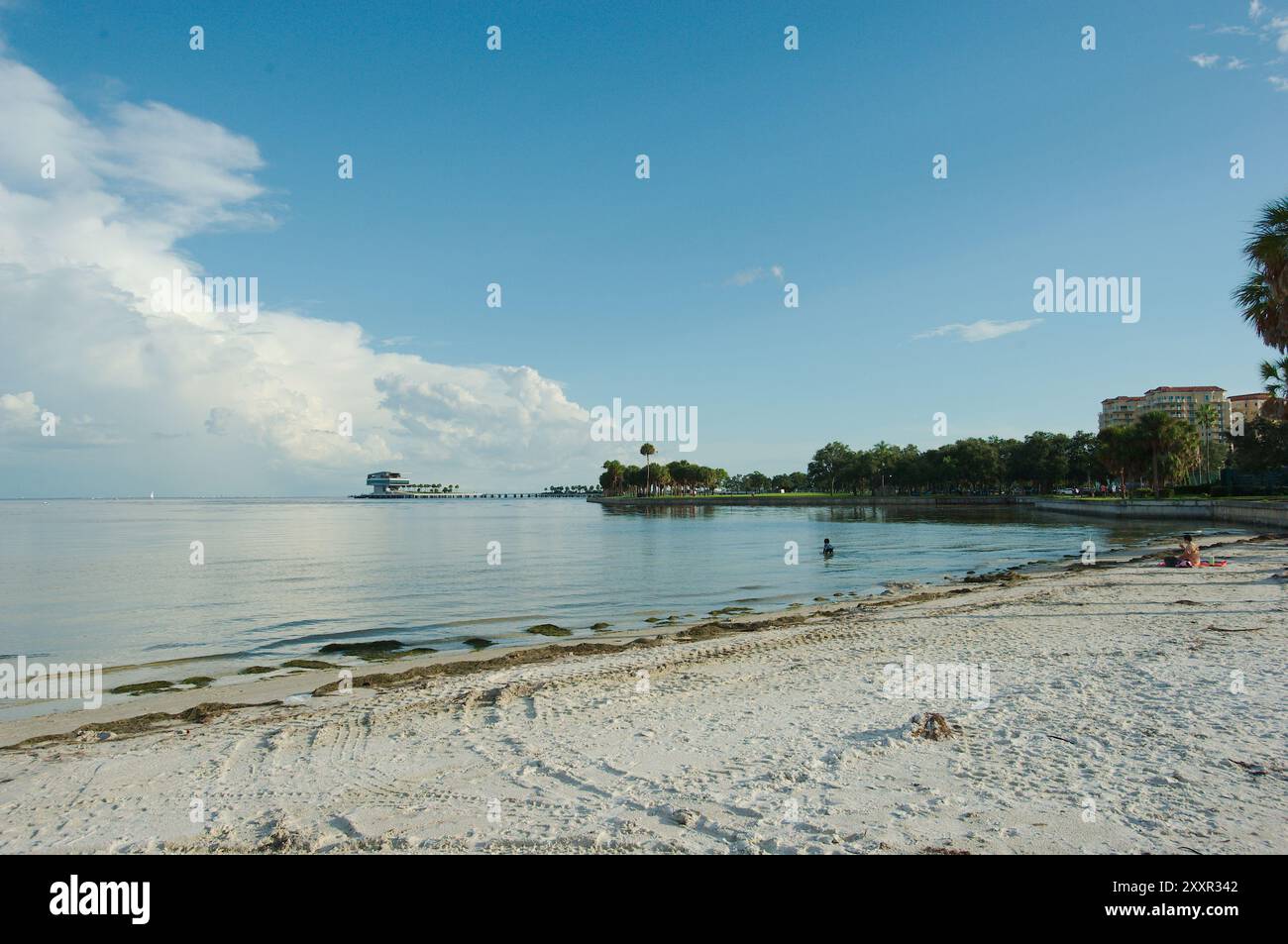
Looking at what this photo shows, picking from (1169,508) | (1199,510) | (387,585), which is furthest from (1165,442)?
(387,585)

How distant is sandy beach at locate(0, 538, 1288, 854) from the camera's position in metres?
5.89

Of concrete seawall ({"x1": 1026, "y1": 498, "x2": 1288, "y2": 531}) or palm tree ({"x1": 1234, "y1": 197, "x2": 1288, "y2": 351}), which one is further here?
concrete seawall ({"x1": 1026, "y1": 498, "x2": 1288, "y2": 531})

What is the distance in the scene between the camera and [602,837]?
5.85m

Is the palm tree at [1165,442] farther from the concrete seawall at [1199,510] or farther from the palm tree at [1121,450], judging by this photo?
the concrete seawall at [1199,510]

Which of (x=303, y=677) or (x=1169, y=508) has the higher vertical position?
(x=1169, y=508)

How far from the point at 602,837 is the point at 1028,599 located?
20.1 m

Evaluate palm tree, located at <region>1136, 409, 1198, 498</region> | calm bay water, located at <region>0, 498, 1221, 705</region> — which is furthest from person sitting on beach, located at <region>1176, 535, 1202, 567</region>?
palm tree, located at <region>1136, 409, 1198, 498</region>

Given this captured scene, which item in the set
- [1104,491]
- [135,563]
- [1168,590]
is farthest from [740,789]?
[1104,491]

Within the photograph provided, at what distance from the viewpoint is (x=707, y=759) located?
786 centimetres

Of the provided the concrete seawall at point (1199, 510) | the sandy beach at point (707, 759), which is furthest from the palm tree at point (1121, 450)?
the sandy beach at point (707, 759)

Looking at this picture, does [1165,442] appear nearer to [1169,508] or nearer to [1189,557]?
[1169,508]

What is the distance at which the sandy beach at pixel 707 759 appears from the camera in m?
5.89

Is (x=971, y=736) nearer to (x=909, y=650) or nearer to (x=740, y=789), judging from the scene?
(x=740, y=789)

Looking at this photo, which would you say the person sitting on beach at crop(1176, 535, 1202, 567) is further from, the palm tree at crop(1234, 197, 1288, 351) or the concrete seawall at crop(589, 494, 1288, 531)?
the concrete seawall at crop(589, 494, 1288, 531)
